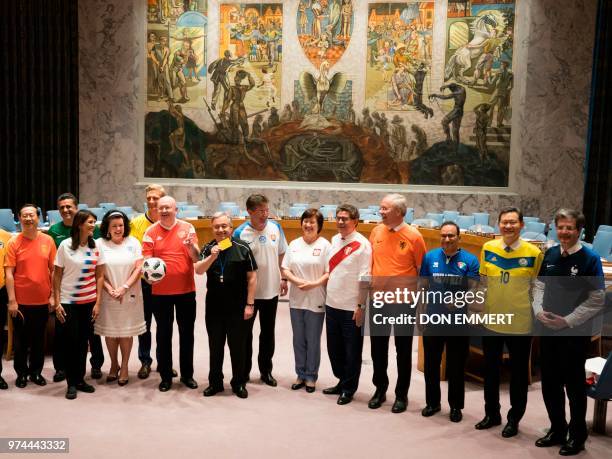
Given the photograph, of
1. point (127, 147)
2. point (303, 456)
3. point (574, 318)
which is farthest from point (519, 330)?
point (127, 147)

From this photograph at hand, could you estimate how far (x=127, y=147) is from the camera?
1802 centimetres

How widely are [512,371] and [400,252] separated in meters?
1.24

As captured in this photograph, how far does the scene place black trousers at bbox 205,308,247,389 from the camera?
229 inches

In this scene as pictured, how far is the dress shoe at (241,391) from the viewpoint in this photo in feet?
18.9

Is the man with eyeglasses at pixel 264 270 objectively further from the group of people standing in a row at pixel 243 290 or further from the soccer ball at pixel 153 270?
the soccer ball at pixel 153 270

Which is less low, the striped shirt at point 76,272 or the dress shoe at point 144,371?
the striped shirt at point 76,272

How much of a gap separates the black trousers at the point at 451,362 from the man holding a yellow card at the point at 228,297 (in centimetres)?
153

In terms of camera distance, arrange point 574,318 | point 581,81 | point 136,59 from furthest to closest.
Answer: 1. point 136,59
2. point 581,81
3. point 574,318

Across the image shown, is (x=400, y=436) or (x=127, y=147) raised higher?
(x=127, y=147)

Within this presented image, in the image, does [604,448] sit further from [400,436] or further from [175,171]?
[175,171]

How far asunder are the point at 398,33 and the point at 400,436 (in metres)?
13.9

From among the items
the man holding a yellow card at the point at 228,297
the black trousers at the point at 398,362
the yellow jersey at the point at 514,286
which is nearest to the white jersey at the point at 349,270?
the black trousers at the point at 398,362

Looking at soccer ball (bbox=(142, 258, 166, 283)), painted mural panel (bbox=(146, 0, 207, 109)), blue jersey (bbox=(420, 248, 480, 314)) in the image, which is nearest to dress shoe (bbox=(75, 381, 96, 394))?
soccer ball (bbox=(142, 258, 166, 283))

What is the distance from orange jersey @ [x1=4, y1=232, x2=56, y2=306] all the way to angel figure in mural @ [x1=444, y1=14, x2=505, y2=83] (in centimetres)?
1315
